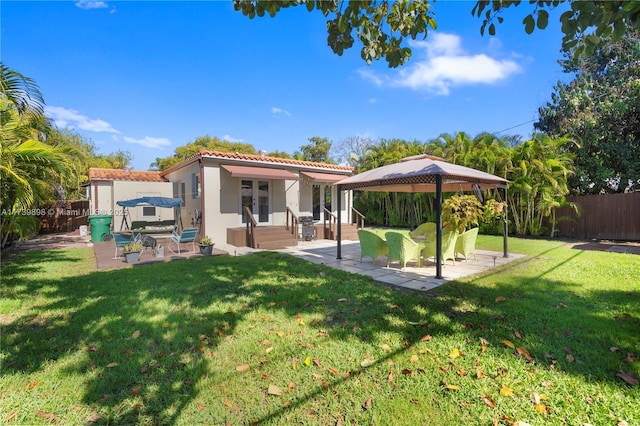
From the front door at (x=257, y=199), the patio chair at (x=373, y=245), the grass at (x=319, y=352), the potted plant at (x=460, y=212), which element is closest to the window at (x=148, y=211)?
the front door at (x=257, y=199)

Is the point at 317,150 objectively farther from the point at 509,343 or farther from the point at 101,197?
the point at 509,343

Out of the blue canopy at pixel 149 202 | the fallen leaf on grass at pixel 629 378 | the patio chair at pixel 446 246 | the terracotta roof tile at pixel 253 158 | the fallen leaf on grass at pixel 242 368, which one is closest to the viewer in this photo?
the fallen leaf on grass at pixel 629 378

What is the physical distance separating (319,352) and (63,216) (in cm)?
2734

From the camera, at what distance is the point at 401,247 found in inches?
337

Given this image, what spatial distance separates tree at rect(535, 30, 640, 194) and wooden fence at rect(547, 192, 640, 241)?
5.58 ft

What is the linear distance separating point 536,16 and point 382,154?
2114cm

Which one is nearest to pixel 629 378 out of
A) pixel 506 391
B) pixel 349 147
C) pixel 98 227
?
pixel 506 391

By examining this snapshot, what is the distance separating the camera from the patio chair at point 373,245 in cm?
943

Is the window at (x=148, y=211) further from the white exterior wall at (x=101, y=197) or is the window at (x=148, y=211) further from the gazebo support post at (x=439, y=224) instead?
the gazebo support post at (x=439, y=224)

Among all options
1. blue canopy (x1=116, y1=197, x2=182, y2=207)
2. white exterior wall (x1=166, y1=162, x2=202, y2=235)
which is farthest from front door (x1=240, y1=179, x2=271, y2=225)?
blue canopy (x1=116, y1=197, x2=182, y2=207)

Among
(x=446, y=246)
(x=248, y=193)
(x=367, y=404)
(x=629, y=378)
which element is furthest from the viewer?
(x=248, y=193)

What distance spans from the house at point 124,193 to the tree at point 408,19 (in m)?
17.3

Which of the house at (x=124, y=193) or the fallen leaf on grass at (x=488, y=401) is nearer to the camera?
the fallen leaf on grass at (x=488, y=401)

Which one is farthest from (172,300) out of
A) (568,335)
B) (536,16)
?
(536,16)
